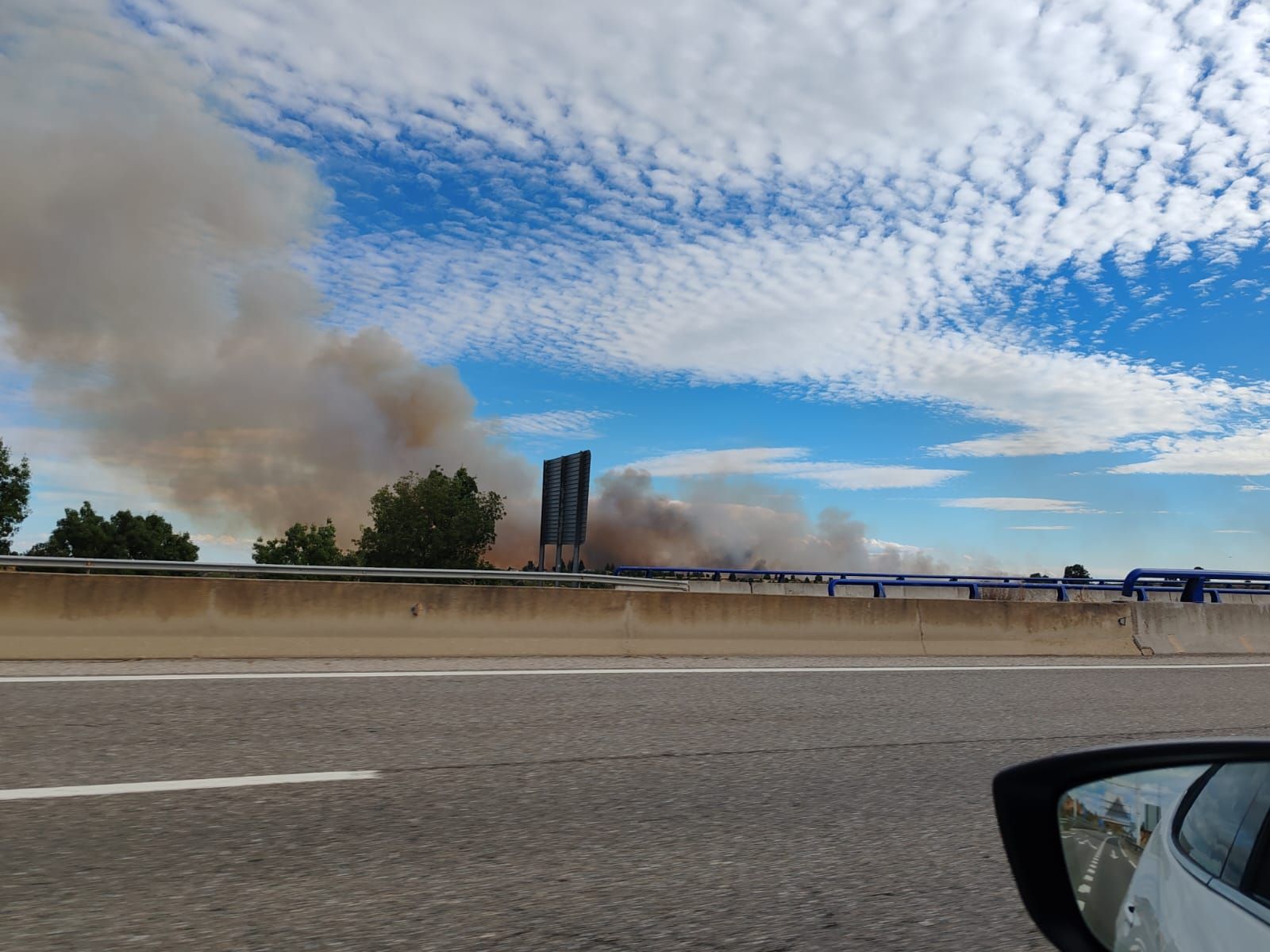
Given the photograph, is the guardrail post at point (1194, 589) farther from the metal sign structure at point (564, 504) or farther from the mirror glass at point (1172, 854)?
the metal sign structure at point (564, 504)

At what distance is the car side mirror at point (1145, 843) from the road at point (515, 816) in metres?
1.72

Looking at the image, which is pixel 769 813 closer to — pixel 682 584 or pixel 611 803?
pixel 611 803

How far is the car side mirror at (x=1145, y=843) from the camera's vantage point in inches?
57.8

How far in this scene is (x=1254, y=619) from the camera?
51.0ft

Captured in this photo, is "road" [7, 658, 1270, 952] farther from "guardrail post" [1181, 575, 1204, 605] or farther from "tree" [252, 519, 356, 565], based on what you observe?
"tree" [252, 519, 356, 565]

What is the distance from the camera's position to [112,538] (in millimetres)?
119125

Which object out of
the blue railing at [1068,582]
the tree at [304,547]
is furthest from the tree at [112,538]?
the blue railing at [1068,582]

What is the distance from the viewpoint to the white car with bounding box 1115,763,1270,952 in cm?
142

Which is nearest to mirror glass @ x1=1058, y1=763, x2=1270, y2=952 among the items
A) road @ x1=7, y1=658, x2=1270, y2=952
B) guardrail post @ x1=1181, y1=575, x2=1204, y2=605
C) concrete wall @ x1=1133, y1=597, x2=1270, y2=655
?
road @ x1=7, y1=658, x2=1270, y2=952

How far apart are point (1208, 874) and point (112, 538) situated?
13288 cm

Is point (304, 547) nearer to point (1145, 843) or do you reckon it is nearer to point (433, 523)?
point (433, 523)

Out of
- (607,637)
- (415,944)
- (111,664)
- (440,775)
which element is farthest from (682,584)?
(415,944)

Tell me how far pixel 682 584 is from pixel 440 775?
26765 millimetres

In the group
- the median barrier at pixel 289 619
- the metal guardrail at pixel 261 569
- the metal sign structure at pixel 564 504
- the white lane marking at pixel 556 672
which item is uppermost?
the metal sign structure at pixel 564 504
